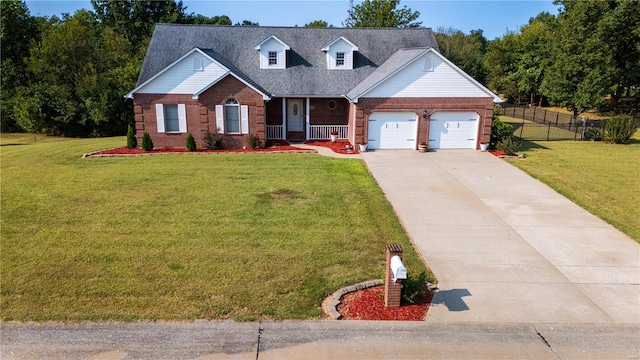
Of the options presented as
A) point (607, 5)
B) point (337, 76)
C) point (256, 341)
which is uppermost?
point (607, 5)

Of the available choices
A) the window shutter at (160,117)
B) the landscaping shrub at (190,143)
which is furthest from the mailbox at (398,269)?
the window shutter at (160,117)

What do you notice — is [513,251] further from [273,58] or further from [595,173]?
[273,58]

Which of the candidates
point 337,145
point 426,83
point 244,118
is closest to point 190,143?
point 244,118

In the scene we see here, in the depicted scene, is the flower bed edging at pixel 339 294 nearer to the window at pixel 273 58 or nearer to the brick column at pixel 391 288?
the brick column at pixel 391 288

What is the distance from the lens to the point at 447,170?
19.4m

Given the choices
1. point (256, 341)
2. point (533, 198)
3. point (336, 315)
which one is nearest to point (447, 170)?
point (533, 198)

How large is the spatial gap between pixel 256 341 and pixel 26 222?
9028 mm

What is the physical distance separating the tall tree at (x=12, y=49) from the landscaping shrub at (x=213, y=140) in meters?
22.1

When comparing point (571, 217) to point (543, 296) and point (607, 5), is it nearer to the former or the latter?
point (543, 296)

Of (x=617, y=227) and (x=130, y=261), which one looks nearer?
(x=130, y=261)

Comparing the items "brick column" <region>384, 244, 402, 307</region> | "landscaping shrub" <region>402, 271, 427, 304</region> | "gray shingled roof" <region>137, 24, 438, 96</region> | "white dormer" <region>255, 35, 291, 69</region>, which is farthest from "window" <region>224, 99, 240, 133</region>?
"landscaping shrub" <region>402, 271, 427, 304</region>

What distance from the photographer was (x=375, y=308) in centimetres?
842

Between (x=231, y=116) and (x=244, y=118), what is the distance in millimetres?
695

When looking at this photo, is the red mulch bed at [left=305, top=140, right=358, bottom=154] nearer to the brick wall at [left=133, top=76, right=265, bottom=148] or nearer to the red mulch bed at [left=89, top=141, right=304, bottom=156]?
the red mulch bed at [left=89, top=141, right=304, bottom=156]
